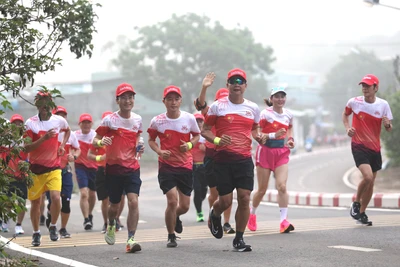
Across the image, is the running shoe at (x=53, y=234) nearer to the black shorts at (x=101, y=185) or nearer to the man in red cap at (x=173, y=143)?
the black shorts at (x=101, y=185)

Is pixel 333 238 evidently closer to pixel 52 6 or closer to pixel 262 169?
pixel 262 169

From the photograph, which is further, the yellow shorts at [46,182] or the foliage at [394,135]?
the foliage at [394,135]

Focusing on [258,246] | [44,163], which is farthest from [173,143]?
[44,163]

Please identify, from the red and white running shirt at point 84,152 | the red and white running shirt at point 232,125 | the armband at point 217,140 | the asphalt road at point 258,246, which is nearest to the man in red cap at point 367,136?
the asphalt road at point 258,246

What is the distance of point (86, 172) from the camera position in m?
16.7

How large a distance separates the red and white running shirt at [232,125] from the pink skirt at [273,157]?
105 inches

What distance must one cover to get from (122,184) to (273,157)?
3070 millimetres

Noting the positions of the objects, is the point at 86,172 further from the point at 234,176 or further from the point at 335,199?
the point at 335,199

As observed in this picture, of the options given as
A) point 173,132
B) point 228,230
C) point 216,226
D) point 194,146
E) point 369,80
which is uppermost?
point 369,80

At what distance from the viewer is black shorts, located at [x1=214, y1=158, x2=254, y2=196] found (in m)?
11.0

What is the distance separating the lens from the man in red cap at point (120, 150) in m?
11.6

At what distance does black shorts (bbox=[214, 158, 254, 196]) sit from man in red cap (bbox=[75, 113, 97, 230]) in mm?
6045

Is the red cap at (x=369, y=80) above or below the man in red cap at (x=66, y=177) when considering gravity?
above

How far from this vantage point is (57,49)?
10125mm
